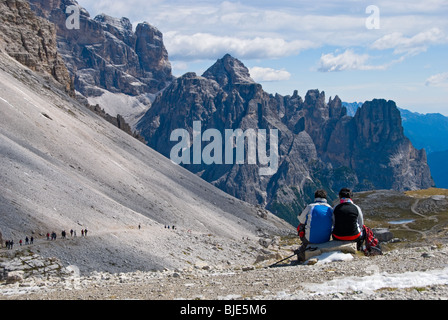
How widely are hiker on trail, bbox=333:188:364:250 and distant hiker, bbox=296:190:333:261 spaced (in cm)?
36

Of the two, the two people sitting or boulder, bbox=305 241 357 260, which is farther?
boulder, bbox=305 241 357 260

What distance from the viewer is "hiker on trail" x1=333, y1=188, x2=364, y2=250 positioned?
22703 millimetres

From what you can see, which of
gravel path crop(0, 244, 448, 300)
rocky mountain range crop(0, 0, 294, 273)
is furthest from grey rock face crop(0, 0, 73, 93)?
gravel path crop(0, 244, 448, 300)

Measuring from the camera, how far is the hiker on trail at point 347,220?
74.5ft

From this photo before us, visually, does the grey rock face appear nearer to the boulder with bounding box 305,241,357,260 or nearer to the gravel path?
the gravel path

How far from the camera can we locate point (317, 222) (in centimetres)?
2342

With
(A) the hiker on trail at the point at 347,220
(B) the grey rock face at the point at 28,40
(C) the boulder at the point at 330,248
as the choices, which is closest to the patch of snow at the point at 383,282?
(A) the hiker on trail at the point at 347,220

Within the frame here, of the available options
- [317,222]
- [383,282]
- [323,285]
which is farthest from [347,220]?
[323,285]

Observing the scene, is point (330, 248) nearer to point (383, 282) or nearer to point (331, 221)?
point (331, 221)

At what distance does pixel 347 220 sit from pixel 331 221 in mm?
820

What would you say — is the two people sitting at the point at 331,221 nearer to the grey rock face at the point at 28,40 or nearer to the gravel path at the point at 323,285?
the gravel path at the point at 323,285
